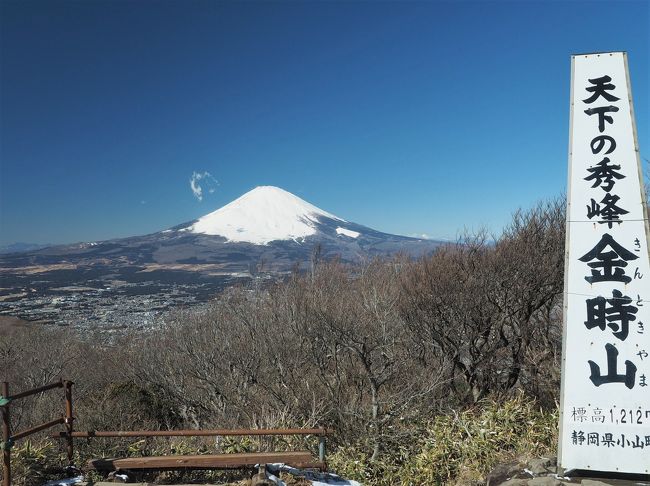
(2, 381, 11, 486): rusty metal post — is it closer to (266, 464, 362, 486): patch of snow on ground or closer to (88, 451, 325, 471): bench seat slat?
(88, 451, 325, 471): bench seat slat

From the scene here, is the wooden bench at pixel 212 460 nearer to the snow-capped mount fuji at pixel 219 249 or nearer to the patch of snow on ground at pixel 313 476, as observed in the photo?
the patch of snow on ground at pixel 313 476

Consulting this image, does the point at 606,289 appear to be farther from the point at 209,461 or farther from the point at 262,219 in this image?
the point at 262,219

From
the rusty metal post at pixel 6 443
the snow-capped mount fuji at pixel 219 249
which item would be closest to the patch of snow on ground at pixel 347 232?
the snow-capped mount fuji at pixel 219 249

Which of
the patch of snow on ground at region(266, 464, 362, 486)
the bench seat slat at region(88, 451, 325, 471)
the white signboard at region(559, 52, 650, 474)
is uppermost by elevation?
the white signboard at region(559, 52, 650, 474)

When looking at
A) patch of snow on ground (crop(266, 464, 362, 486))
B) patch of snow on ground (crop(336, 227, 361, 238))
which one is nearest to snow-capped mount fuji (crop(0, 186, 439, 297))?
patch of snow on ground (crop(336, 227, 361, 238))

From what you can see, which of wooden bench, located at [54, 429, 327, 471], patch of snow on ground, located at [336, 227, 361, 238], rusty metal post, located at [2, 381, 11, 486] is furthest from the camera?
patch of snow on ground, located at [336, 227, 361, 238]

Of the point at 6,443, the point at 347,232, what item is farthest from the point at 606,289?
the point at 347,232
